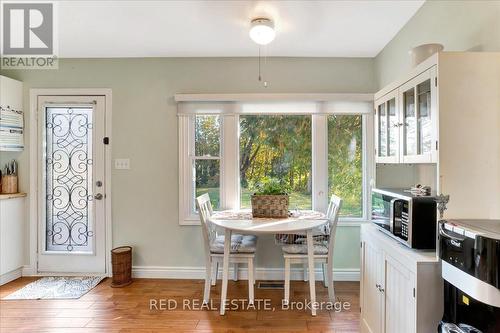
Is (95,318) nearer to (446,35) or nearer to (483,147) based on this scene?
(483,147)

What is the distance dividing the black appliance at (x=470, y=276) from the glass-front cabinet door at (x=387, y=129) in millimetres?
788

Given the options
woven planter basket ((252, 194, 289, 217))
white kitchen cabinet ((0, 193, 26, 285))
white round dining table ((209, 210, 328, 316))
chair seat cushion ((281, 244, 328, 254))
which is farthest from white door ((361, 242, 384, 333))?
white kitchen cabinet ((0, 193, 26, 285))

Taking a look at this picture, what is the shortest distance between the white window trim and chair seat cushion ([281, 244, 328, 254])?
614 mm

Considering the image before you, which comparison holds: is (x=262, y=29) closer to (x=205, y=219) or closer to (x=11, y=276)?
(x=205, y=219)

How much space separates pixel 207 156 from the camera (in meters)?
3.24

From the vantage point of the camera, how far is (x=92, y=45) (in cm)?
292

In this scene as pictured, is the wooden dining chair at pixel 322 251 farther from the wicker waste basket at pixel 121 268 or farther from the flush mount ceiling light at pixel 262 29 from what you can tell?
the wicker waste basket at pixel 121 268

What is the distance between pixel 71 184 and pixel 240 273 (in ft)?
7.12

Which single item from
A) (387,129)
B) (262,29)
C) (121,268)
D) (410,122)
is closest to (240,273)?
(121,268)

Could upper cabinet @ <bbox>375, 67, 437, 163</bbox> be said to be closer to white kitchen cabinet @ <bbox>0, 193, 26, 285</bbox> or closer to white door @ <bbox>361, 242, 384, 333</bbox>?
white door @ <bbox>361, 242, 384, 333</bbox>

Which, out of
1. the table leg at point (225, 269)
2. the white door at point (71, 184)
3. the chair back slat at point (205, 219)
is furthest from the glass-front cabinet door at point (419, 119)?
the white door at point (71, 184)

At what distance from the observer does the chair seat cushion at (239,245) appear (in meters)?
2.55

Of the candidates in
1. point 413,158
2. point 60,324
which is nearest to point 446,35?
point 413,158

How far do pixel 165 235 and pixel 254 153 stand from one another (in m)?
1.37
